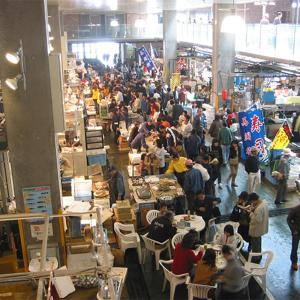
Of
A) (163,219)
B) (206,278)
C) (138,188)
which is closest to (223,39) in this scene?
(138,188)

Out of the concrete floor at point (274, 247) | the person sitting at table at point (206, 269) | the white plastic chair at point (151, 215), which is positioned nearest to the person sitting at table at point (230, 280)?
the person sitting at table at point (206, 269)

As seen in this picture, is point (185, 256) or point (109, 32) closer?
point (185, 256)

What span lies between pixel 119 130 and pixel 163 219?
26.2 ft

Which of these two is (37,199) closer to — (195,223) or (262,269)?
(195,223)

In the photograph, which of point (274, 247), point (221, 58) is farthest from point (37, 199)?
point (221, 58)

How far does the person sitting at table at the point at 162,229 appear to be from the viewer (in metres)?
7.53

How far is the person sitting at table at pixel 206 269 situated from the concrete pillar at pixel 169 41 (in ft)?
62.2

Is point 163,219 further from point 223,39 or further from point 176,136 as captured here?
point 223,39

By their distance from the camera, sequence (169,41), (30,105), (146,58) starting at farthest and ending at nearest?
(169,41) < (146,58) < (30,105)

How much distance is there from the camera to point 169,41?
2494 cm

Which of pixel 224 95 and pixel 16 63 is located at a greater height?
pixel 16 63

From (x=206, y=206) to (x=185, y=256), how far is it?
1979 mm

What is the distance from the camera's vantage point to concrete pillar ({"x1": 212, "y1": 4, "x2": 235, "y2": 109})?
642 inches

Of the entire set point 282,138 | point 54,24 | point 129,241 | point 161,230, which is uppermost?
point 54,24
